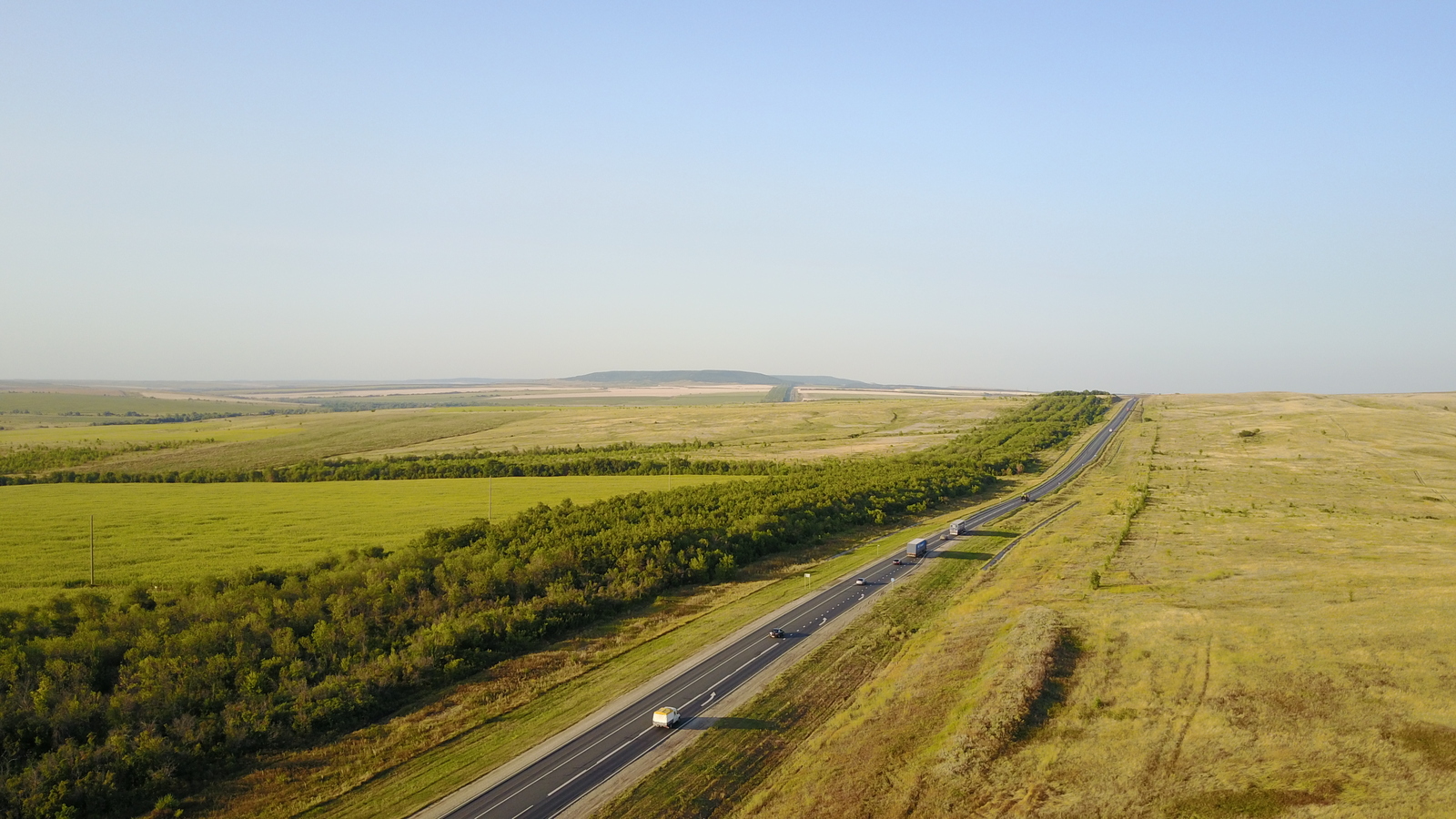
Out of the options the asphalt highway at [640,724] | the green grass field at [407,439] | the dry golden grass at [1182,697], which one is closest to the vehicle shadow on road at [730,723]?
the asphalt highway at [640,724]

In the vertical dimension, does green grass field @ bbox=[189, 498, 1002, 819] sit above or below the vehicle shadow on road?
below

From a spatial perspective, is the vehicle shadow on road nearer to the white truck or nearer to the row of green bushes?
the white truck

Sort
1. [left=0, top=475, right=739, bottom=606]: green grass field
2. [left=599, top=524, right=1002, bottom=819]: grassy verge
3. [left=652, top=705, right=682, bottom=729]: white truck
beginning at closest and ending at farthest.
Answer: [left=599, top=524, right=1002, bottom=819]: grassy verge
[left=652, top=705, right=682, bottom=729]: white truck
[left=0, top=475, right=739, bottom=606]: green grass field

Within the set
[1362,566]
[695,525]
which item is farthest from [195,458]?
[1362,566]

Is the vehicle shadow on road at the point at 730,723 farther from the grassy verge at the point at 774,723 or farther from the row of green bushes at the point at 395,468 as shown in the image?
the row of green bushes at the point at 395,468

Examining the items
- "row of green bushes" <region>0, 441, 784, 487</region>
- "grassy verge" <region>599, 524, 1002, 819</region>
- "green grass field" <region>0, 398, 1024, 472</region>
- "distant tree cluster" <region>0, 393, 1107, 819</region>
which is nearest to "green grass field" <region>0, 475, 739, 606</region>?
"row of green bushes" <region>0, 441, 784, 487</region>
